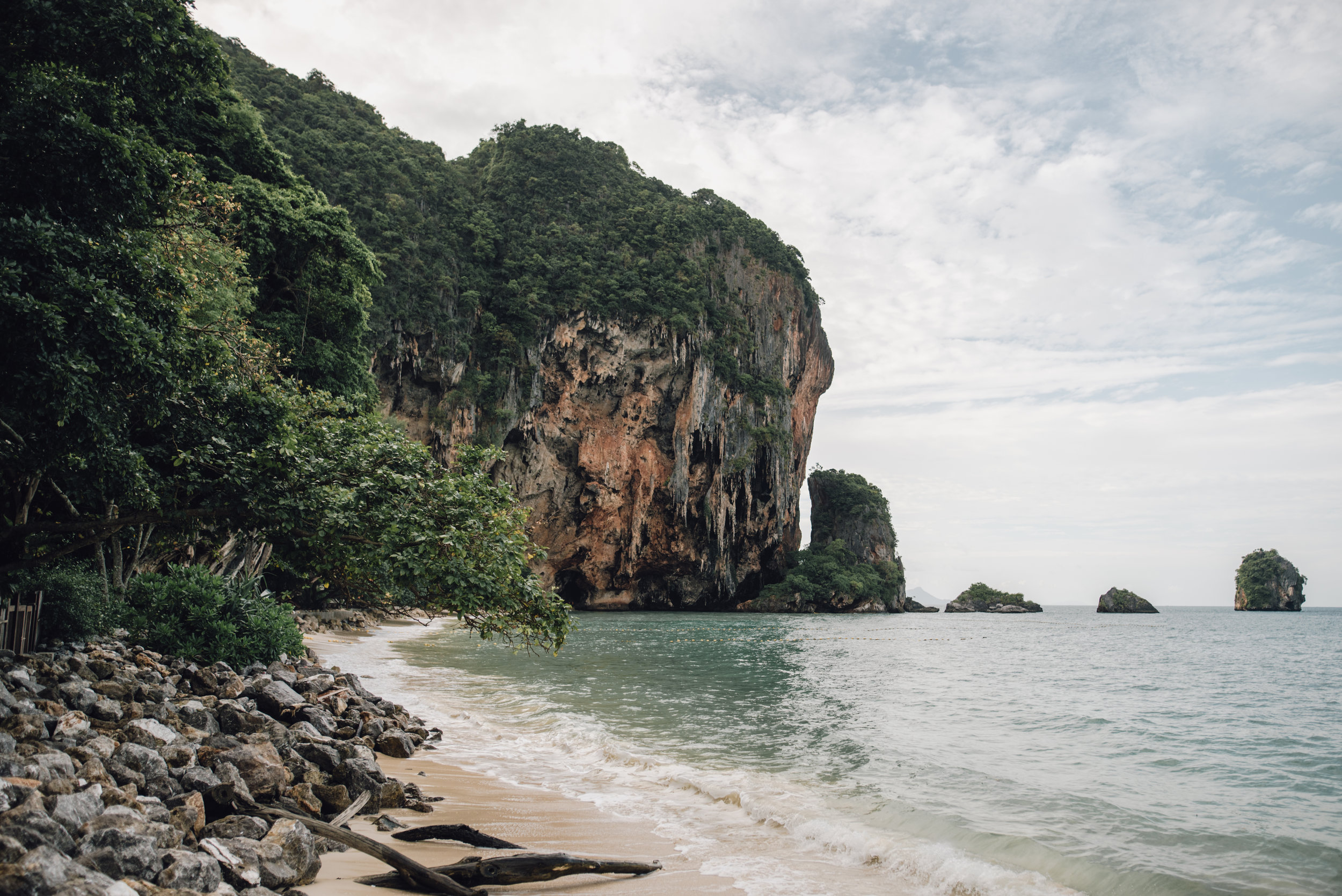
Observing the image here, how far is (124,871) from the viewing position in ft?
9.86

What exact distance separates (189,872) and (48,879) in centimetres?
58

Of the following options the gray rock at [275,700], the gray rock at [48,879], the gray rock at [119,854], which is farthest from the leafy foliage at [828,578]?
the gray rock at [48,879]

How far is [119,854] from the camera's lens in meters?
3.03

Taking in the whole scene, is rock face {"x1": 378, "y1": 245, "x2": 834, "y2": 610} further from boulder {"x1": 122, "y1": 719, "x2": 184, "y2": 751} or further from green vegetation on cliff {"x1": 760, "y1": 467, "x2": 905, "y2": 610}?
boulder {"x1": 122, "y1": 719, "x2": 184, "y2": 751}

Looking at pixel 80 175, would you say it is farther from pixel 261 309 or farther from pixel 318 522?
pixel 261 309

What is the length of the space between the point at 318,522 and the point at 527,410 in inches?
1656

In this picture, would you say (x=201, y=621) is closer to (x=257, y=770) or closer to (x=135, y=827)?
(x=257, y=770)

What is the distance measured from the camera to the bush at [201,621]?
9469mm

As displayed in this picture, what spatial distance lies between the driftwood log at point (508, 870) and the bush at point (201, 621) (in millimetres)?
7178

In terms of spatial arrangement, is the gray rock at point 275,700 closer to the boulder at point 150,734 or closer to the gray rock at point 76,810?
the boulder at point 150,734

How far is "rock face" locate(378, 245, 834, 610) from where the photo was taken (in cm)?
4675

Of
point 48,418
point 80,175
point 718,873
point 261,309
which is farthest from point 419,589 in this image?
point 261,309

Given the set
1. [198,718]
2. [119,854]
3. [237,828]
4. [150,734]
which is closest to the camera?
[119,854]

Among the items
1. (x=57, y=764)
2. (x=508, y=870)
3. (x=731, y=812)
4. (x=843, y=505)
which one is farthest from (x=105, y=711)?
(x=843, y=505)
